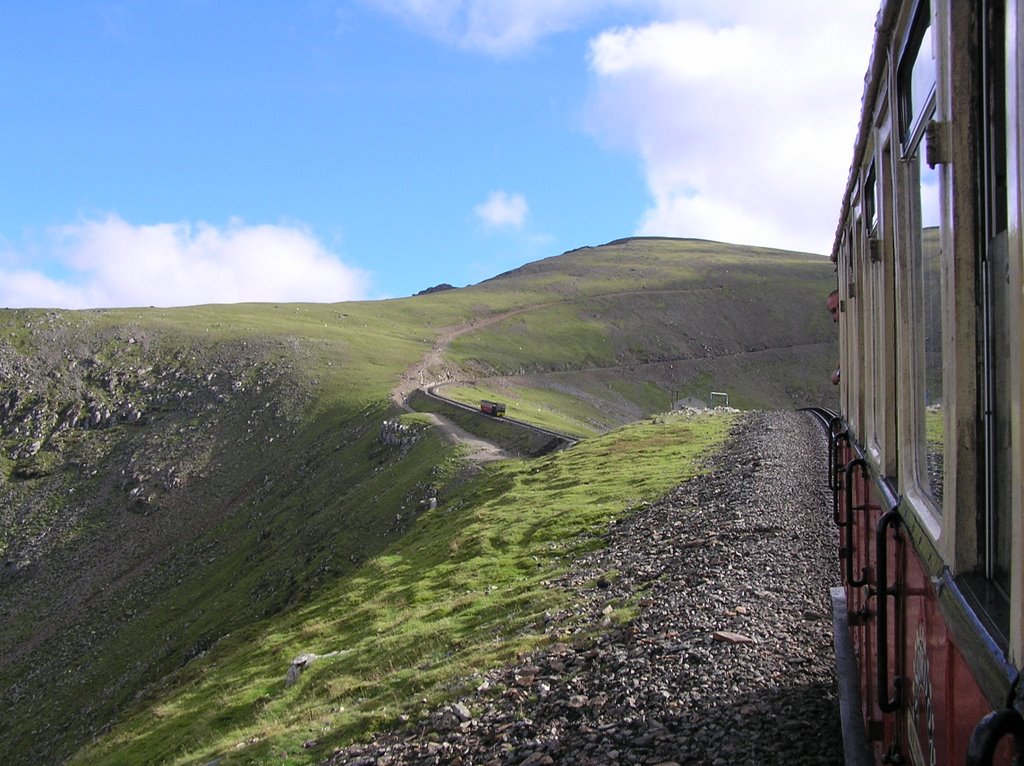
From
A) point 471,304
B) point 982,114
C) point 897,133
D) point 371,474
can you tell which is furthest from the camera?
point 471,304

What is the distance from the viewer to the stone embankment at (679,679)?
777cm

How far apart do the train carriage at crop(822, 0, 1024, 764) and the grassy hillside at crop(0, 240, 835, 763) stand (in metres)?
8.15

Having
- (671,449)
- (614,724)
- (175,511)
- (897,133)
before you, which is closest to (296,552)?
(671,449)

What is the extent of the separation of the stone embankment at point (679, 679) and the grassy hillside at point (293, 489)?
4.54 ft

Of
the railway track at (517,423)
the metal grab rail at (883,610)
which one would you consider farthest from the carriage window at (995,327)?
the railway track at (517,423)

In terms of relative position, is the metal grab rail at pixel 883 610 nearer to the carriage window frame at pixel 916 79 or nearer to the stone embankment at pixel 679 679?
the carriage window frame at pixel 916 79

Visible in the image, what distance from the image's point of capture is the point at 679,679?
9.06 m

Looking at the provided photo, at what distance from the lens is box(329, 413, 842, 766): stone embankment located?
777 centimetres

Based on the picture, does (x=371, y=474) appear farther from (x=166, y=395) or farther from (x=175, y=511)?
(x=166, y=395)

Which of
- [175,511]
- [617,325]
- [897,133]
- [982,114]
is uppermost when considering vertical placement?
[617,325]

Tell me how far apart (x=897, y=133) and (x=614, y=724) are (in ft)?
20.8

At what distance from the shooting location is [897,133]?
3746mm

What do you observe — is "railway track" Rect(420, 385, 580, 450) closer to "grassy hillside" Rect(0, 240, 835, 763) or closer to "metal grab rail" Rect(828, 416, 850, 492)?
"grassy hillside" Rect(0, 240, 835, 763)

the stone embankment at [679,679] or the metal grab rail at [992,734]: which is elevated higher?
the metal grab rail at [992,734]
